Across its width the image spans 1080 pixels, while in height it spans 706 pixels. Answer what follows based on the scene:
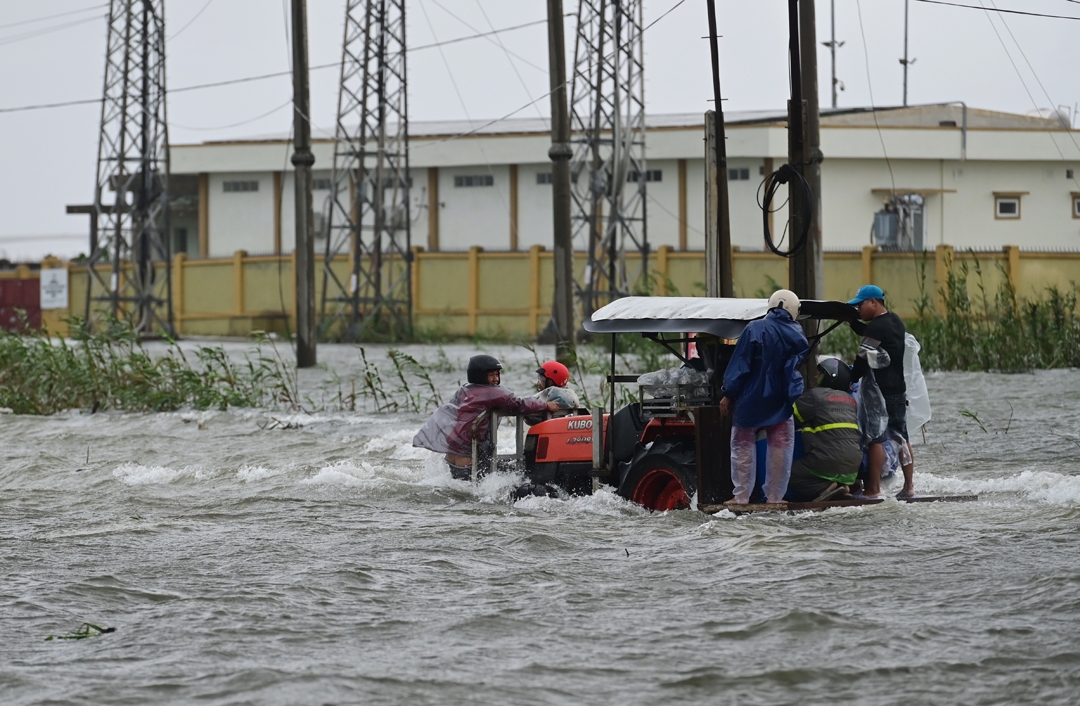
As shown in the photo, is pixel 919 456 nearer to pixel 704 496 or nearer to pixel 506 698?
pixel 704 496

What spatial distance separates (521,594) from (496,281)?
3488 cm

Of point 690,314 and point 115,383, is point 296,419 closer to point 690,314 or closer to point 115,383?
point 115,383

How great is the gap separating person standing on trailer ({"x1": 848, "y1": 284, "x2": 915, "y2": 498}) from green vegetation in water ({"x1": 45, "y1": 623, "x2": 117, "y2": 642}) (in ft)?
19.1

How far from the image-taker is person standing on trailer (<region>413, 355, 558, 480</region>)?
12461 mm

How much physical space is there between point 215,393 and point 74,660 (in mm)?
14163

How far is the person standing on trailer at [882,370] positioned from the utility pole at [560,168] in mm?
10523

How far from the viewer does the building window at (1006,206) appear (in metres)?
49.2

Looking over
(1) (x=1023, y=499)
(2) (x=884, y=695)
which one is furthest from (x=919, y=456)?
(2) (x=884, y=695)

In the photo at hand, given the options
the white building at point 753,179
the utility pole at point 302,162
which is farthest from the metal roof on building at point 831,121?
the utility pole at point 302,162

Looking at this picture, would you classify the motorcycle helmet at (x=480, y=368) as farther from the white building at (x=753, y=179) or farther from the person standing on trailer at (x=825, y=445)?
the white building at (x=753, y=179)

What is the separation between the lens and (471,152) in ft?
171

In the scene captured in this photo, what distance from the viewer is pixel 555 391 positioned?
12.6 meters

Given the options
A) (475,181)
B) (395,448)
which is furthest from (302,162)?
(475,181)

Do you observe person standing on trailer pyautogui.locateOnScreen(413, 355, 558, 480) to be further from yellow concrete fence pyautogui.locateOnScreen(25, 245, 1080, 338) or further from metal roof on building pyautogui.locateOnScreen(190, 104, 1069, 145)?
metal roof on building pyautogui.locateOnScreen(190, 104, 1069, 145)
